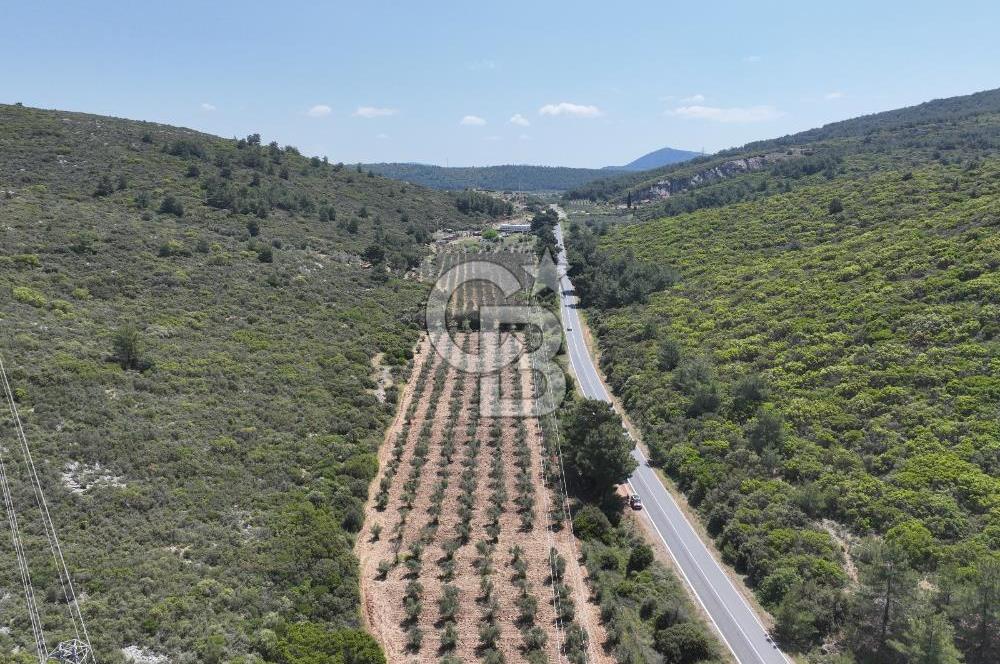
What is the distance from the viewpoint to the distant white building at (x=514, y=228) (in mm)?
131250

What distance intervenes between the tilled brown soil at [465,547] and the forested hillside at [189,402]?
1.53 meters

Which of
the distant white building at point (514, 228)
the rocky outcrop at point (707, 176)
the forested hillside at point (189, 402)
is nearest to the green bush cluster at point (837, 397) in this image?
the forested hillside at point (189, 402)

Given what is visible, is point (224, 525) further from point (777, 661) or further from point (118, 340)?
point (777, 661)

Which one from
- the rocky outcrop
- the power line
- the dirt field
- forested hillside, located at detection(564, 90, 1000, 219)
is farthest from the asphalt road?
the rocky outcrop

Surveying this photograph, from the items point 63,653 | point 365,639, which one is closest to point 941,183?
point 365,639

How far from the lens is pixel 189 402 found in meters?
32.7

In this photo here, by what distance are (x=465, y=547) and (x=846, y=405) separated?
82.9 feet

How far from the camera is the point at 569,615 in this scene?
22.6 m

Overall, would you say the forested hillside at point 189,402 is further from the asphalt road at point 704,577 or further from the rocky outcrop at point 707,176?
the rocky outcrop at point 707,176

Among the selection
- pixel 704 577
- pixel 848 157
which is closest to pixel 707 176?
pixel 848 157

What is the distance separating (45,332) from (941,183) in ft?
320

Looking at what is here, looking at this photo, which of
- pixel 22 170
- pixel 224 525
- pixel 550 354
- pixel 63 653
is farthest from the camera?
pixel 22 170

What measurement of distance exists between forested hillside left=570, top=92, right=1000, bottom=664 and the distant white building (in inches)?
2189

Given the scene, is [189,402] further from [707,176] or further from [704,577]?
[707,176]
